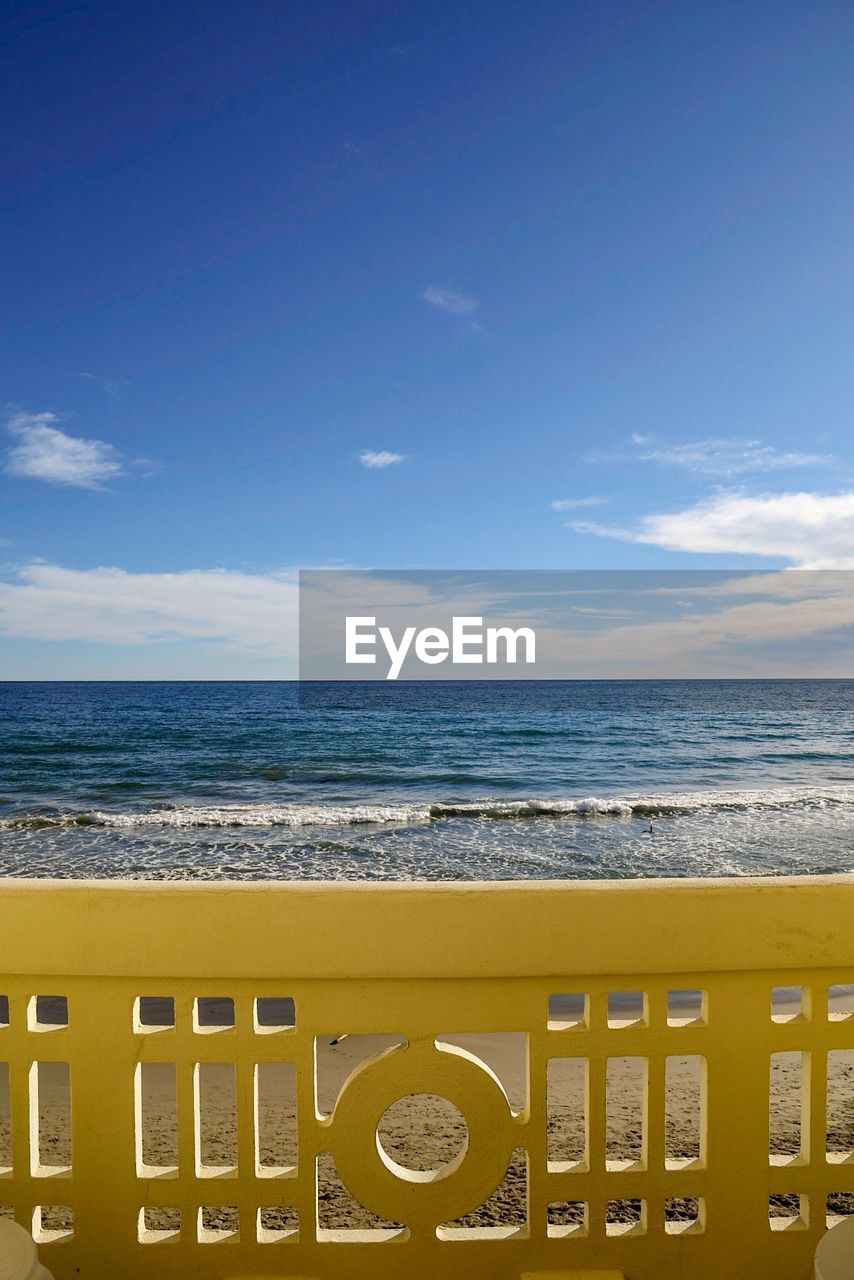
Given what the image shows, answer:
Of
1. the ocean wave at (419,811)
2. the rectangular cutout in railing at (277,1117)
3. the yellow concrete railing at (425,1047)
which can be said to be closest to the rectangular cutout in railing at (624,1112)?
the rectangular cutout in railing at (277,1117)

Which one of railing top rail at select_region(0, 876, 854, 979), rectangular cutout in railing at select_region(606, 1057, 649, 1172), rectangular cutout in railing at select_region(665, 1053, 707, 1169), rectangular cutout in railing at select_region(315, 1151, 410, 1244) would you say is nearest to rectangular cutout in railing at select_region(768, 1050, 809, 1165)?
rectangular cutout in railing at select_region(665, 1053, 707, 1169)

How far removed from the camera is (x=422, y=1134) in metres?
3.84

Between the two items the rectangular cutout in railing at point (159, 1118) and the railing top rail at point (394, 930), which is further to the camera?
the rectangular cutout in railing at point (159, 1118)

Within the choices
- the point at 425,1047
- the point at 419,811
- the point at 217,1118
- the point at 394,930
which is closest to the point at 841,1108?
the point at 217,1118

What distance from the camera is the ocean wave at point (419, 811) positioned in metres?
14.7

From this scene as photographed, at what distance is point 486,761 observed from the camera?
84.0ft

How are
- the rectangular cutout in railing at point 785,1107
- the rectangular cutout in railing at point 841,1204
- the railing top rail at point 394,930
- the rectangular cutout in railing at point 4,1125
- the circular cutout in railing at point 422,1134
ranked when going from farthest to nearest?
the circular cutout in railing at point 422,1134 → the rectangular cutout in railing at point 4,1125 → the rectangular cutout in railing at point 785,1107 → the rectangular cutout in railing at point 841,1204 → the railing top rail at point 394,930

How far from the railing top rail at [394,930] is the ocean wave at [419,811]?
13.4 m

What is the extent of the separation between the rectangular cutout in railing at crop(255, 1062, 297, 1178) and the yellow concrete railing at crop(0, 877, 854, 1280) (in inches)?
63.2

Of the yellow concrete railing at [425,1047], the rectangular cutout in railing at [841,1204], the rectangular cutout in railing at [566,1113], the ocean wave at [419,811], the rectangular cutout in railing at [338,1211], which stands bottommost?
the ocean wave at [419,811]

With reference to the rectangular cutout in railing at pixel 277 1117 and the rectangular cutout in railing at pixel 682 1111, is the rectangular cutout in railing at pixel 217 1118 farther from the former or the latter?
the rectangular cutout in railing at pixel 682 1111

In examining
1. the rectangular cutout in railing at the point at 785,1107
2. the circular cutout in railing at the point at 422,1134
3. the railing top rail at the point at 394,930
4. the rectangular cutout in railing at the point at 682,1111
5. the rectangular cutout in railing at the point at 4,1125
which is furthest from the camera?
the circular cutout in railing at the point at 422,1134

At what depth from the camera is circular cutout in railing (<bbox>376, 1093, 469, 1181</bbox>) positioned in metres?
3.63

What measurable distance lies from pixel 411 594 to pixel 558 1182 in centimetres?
5641
